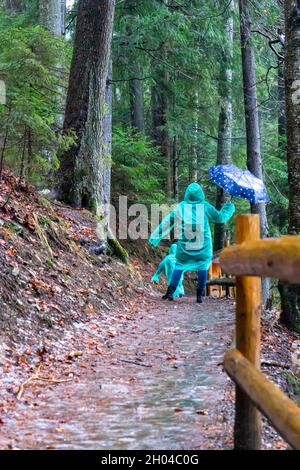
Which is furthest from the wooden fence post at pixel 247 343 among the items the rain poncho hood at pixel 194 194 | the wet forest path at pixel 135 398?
the rain poncho hood at pixel 194 194

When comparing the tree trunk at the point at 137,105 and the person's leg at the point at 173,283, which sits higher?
the tree trunk at the point at 137,105

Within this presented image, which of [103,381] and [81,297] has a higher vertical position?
[81,297]

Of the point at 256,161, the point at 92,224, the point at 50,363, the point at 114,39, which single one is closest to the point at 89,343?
the point at 50,363

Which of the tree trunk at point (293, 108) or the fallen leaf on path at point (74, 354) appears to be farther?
the tree trunk at point (293, 108)

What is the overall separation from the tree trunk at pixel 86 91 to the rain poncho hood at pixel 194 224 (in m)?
1.97

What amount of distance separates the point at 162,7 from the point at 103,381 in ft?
42.6

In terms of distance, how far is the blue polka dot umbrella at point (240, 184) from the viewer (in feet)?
39.2

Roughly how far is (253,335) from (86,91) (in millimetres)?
8497

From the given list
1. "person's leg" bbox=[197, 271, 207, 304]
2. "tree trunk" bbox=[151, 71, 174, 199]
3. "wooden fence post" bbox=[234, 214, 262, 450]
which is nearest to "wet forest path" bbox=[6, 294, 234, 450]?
"wooden fence post" bbox=[234, 214, 262, 450]

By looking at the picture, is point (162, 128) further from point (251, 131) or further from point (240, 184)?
point (240, 184)

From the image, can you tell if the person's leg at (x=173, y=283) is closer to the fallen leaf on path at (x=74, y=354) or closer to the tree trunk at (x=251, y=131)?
the tree trunk at (x=251, y=131)
